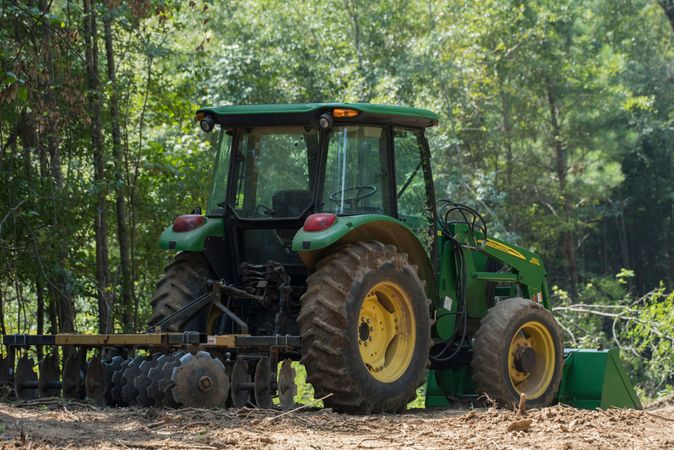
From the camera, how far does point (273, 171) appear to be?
29.5 ft

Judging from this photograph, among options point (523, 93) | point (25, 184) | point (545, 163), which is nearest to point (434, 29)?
point (523, 93)

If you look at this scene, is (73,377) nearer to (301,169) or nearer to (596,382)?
(301,169)

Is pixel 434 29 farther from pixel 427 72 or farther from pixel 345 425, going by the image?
pixel 345 425

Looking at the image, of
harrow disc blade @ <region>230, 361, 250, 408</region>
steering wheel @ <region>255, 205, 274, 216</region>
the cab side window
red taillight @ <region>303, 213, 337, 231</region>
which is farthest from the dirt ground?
the cab side window

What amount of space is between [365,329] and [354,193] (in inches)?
42.3

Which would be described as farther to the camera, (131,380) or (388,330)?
(388,330)

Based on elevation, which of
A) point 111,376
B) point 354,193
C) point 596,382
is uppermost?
point 354,193

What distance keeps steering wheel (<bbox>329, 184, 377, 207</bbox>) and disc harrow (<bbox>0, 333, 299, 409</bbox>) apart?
1.22m

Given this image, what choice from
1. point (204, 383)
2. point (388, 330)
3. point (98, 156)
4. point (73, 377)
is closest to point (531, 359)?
point (388, 330)

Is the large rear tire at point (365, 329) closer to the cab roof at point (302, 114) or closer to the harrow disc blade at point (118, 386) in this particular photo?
the cab roof at point (302, 114)

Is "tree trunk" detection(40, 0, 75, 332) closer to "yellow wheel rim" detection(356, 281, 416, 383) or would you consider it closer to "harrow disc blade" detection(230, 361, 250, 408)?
"yellow wheel rim" detection(356, 281, 416, 383)

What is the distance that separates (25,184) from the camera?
13180 millimetres

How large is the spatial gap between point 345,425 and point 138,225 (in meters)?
10.2

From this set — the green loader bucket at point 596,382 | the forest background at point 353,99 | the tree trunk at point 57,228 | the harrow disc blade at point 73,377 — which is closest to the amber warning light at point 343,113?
the harrow disc blade at point 73,377
